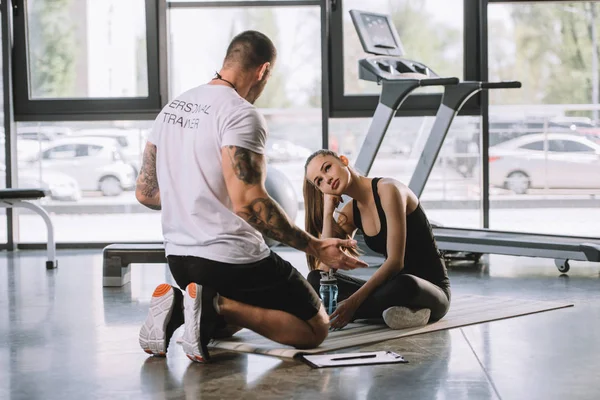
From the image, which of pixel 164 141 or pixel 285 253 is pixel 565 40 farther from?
pixel 164 141

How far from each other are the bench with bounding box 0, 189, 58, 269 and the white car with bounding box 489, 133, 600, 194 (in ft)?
10.9

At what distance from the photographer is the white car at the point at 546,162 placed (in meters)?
6.85

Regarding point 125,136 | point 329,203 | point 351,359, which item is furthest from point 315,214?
point 125,136

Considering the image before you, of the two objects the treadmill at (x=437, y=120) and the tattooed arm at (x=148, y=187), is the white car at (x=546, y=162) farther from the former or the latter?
the tattooed arm at (x=148, y=187)

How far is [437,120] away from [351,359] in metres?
2.99

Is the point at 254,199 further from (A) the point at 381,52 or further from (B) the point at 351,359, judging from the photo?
(A) the point at 381,52

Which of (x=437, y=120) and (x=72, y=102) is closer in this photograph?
(x=437, y=120)

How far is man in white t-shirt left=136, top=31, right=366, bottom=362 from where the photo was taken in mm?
2928

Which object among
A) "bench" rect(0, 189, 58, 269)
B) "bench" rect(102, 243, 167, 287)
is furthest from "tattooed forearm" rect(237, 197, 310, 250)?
"bench" rect(0, 189, 58, 269)

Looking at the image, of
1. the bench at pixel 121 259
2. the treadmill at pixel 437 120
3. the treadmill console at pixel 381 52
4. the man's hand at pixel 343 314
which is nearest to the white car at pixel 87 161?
the bench at pixel 121 259

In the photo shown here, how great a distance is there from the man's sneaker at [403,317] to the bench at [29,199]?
291cm

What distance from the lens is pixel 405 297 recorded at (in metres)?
3.63

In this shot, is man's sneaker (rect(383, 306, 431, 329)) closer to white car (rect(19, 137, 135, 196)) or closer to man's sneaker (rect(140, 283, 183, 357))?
man's sneaker (rect(140, 283, 183, 357))

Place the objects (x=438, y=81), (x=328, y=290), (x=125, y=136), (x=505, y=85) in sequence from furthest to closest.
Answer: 1. (x=125, y=136)
2. (x=505, y=85)
3. (x=438, y=81)
4. (x=328, y=290)
